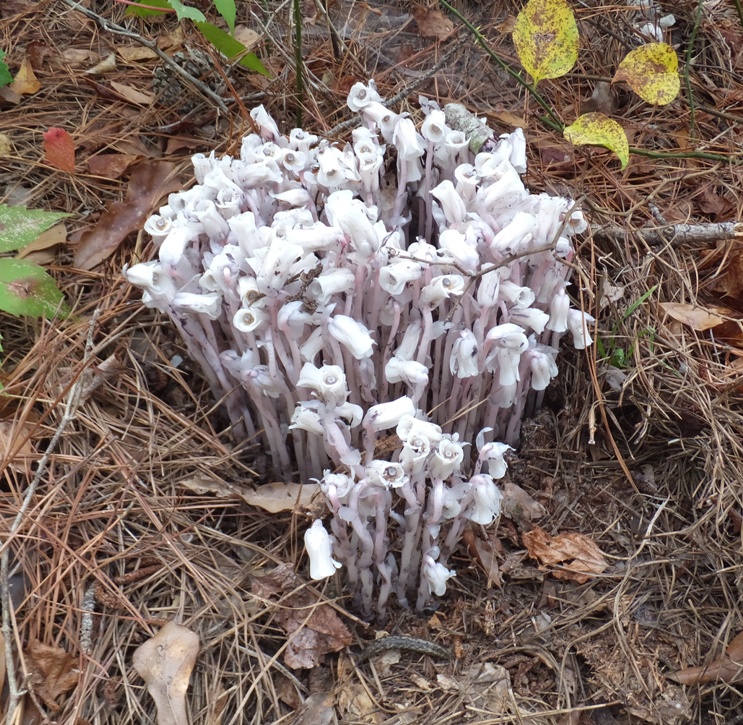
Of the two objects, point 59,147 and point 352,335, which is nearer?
point 352,335

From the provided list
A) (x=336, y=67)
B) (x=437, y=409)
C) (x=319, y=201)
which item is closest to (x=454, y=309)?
(x=437, y=409)

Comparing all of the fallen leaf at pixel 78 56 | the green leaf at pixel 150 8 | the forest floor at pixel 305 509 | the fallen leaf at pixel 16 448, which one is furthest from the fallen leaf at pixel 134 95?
the fallen leaf at pixel 16 448

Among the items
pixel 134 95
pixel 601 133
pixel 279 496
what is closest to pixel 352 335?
pixel 279 496

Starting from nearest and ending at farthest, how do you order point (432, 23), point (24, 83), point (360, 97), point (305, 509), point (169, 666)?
point (169, 666) < point (305, 509) < point (360, 97) < point (24, 83) < point (432, 23)

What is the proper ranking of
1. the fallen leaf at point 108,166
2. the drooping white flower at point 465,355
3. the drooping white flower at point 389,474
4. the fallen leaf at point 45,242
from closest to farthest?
1. the drooping white flower at point 389,474
2. the drooping white flower at point 465,355
3. the fallen leaf at point 45,242
4. the fallen leaf at point 108,166

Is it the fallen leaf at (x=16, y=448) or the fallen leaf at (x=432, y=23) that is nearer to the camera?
the fallen leaf at (x=16, y=448)

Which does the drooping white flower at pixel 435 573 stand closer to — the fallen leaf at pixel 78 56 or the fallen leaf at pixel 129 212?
the fallen leaf at pixel 129 212

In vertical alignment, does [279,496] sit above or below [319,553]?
below

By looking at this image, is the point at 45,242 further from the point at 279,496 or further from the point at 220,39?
the point at 279,496
